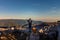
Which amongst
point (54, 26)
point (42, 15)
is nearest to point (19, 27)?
point (42, 15)

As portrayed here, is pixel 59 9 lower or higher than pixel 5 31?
higher

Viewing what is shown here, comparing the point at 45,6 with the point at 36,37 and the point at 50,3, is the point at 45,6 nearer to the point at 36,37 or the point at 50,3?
the point at 50,3

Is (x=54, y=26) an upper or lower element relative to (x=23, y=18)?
lower

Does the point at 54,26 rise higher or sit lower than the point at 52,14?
lower

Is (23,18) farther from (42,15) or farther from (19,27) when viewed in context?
(42,15)

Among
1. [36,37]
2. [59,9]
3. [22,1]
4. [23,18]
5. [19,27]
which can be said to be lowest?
[36,37]

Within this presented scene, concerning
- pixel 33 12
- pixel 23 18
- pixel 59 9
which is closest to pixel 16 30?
pixel 23 18

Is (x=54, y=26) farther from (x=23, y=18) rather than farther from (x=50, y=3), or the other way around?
(x=23, y=18)
